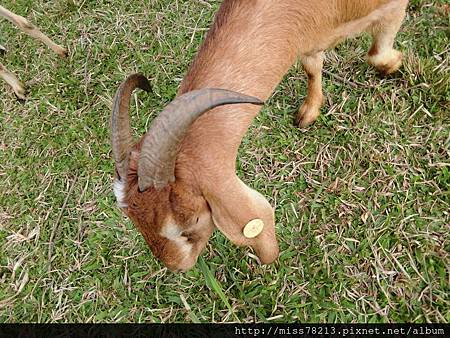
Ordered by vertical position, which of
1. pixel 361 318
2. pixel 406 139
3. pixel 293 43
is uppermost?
pixel 293 43

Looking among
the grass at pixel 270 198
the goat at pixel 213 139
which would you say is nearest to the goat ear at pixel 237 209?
the goat at pixel 213 139

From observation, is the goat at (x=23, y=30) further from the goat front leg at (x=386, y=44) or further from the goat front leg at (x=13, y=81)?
the goat front leg at (x=386, y=44)

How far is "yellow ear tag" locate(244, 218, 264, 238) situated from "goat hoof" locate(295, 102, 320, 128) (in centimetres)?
134

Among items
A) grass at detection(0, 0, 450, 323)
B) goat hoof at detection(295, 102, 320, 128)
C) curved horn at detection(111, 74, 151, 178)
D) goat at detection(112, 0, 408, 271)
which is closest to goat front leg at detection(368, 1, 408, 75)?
grass at detection(0, 0, 450, 323)

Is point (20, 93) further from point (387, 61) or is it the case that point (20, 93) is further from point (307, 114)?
point (387, 61)

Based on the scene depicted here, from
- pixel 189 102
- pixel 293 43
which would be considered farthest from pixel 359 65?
pixel 189 102

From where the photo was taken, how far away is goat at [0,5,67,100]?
420 centimetres

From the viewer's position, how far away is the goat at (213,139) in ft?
6.77

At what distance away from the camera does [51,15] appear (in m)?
4.63

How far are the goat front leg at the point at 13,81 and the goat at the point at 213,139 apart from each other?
2.41 meters

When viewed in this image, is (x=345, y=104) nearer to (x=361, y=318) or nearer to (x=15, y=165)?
(x=361, y=318)

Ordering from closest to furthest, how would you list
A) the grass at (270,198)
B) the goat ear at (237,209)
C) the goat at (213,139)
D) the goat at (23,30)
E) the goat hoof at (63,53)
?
the goat at (213,139), the goat ear at (237,209), the grass at (270,198), the goat at (23,30), the goat hoof at (63,53)

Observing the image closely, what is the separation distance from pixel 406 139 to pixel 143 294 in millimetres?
2119

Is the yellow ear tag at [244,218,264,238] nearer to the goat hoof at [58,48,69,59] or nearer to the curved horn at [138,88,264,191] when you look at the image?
the curved horn at [138,88,264,191]
